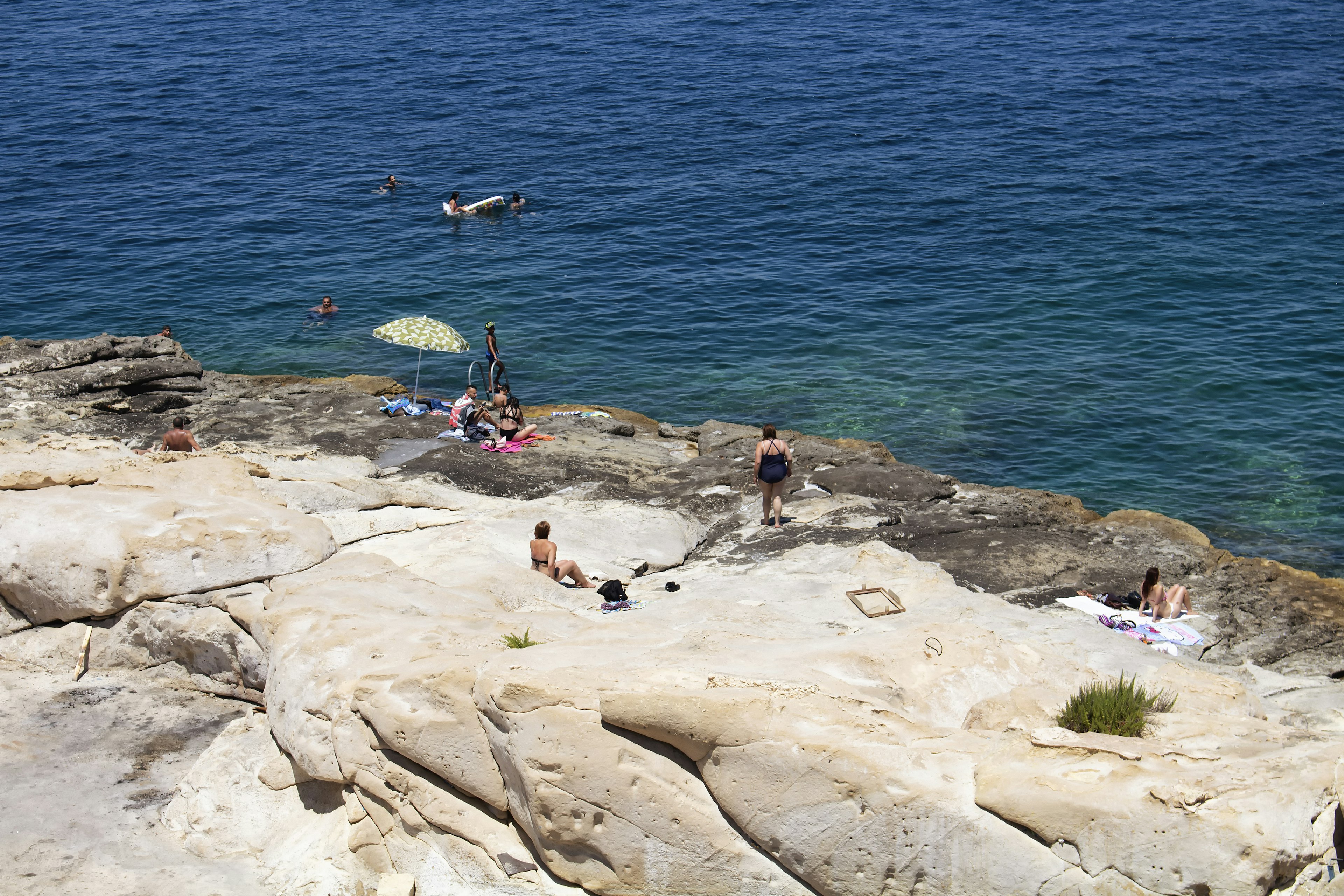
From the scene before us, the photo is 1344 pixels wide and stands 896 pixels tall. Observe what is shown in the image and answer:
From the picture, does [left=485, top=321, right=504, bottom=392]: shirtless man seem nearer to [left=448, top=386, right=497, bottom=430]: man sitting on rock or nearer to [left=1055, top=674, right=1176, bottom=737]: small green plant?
[left=448, top=386, right=497, bottom=430]: man sitting on rock

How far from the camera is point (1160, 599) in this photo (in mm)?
15414

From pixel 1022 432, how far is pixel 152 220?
1291 inches

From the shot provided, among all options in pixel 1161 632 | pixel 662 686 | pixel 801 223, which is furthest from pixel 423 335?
pixel 801 223

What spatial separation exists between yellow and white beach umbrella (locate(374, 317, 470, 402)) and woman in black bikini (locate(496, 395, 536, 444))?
2778mm

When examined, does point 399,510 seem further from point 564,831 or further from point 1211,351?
point 1211,351

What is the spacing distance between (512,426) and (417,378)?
19.1ft

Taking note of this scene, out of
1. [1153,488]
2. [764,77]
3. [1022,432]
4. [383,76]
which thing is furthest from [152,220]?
[1153,488]

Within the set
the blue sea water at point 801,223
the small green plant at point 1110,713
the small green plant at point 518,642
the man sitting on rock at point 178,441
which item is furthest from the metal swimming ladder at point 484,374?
the small green plant at point 1110,713

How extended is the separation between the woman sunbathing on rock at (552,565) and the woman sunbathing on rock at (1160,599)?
761 cm

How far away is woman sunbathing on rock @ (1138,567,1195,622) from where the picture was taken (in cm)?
1539

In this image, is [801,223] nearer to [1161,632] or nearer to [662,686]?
[1161,632]

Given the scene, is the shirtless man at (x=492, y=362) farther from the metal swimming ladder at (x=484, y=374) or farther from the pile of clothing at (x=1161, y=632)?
the pile of clothing at (x=1161, y=632)

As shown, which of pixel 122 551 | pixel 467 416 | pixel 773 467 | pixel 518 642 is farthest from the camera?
pixel 467 416

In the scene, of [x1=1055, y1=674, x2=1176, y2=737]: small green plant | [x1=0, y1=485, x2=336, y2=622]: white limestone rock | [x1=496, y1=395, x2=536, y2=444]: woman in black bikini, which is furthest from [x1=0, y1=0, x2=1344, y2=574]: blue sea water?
[x1=0, y1=485, x2=336, y2=622]: white limestone rock
